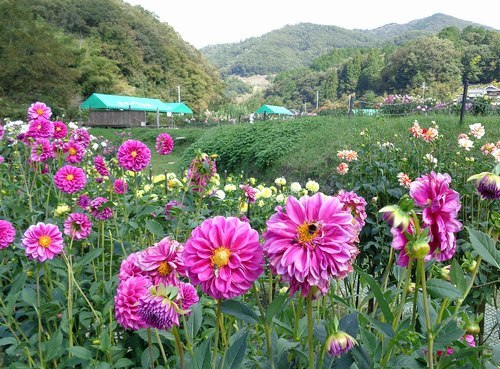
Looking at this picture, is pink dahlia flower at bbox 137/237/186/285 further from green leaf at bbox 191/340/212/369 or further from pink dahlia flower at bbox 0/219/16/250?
pink dahlia flower at bbox 0/219/16/250

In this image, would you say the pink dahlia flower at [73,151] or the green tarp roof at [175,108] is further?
Result: the green tarp roof at [175,108]

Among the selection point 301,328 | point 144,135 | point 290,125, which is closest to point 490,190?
point 301,328

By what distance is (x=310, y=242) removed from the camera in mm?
501

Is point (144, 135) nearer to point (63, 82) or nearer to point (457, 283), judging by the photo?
point (63, 82)

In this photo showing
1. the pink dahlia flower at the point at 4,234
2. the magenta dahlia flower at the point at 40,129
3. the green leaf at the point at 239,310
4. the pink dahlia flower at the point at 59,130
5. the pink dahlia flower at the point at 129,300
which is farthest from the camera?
the pink dahlia flower at the point at 59,130

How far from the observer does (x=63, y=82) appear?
1755 cm

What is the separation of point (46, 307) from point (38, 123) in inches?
38.8

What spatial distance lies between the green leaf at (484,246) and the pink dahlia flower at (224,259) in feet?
1.12

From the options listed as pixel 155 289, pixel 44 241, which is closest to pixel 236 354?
pixel 155 289

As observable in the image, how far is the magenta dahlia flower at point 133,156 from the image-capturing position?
1.55 metres

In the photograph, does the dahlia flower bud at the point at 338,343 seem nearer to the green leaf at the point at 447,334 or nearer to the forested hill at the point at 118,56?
the green leaf at the point at 447,334

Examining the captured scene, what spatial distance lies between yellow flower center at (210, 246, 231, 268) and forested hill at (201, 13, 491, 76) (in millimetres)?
103433

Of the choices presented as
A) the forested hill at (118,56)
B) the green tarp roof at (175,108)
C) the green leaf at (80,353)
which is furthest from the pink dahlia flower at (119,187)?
the green tarp roof at (175,108)

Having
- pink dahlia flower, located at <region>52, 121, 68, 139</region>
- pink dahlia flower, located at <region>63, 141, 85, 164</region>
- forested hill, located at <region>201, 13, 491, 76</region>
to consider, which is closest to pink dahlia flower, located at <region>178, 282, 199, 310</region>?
pink dahlia flower, located at <region>63, 141, 85, 164</region>
